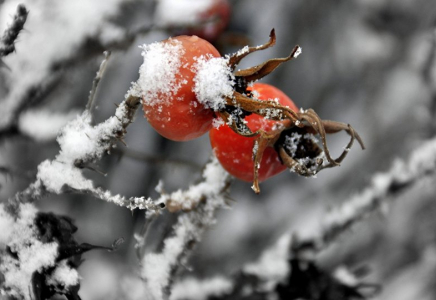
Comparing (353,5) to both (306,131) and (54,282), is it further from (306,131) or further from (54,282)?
(54,282)

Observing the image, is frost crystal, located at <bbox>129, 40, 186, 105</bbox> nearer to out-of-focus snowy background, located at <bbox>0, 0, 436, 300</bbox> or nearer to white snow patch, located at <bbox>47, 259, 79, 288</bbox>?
white snow patch, located at <bbox>47, 259, 79, 288</bbox>

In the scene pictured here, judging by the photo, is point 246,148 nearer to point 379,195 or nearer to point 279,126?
point 279,126

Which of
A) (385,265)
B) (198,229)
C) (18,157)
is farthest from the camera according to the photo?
(385,265)

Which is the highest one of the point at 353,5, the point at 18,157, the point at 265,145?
the point at 353,5

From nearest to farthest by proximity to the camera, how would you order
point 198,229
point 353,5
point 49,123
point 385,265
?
point 198,229 → point 49,123 → point 385,265 → point 353,5

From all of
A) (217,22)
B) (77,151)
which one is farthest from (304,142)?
(217,22)

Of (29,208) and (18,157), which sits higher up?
(18,157)

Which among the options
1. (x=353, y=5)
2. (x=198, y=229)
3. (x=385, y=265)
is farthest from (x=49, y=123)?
(x=353, y=5)

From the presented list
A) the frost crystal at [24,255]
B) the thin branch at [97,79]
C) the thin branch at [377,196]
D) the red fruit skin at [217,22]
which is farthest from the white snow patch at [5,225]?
the red fruit skin at [217,22]
